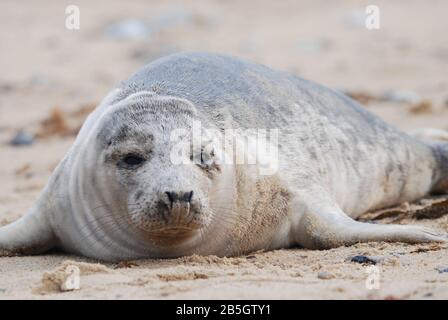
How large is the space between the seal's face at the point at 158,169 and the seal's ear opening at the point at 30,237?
652 millimetres

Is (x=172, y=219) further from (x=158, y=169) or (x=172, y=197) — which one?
(x=158, y=169)

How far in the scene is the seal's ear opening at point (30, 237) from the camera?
4383mm

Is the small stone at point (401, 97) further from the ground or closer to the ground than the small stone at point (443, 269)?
further from the ground

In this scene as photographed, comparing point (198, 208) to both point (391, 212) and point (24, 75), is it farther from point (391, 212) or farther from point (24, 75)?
point (24, 75)

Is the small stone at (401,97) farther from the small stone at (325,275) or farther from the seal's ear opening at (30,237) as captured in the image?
the small stone at (325,275)

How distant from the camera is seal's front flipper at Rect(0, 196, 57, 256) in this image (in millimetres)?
4383

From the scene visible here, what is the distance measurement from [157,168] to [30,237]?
103 cm

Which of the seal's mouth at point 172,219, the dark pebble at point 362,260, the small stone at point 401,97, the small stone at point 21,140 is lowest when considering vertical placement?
the dark pebble at point 362,260

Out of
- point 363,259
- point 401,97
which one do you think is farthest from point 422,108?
point 363,259

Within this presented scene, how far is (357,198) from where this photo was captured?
17.0 feet

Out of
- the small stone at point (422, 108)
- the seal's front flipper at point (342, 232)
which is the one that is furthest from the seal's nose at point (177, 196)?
the small stone at point (422, 108)

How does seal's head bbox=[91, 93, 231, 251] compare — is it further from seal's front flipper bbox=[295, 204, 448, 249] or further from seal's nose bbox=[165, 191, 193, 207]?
seal's front flipper bbox=[295, 204, 448, 249]

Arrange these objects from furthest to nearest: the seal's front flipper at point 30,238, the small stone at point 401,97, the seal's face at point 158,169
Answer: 1. the small stone at point 401,97
2. the seal's front flipper at point 30,238
3. the seal's face at point 158,169
